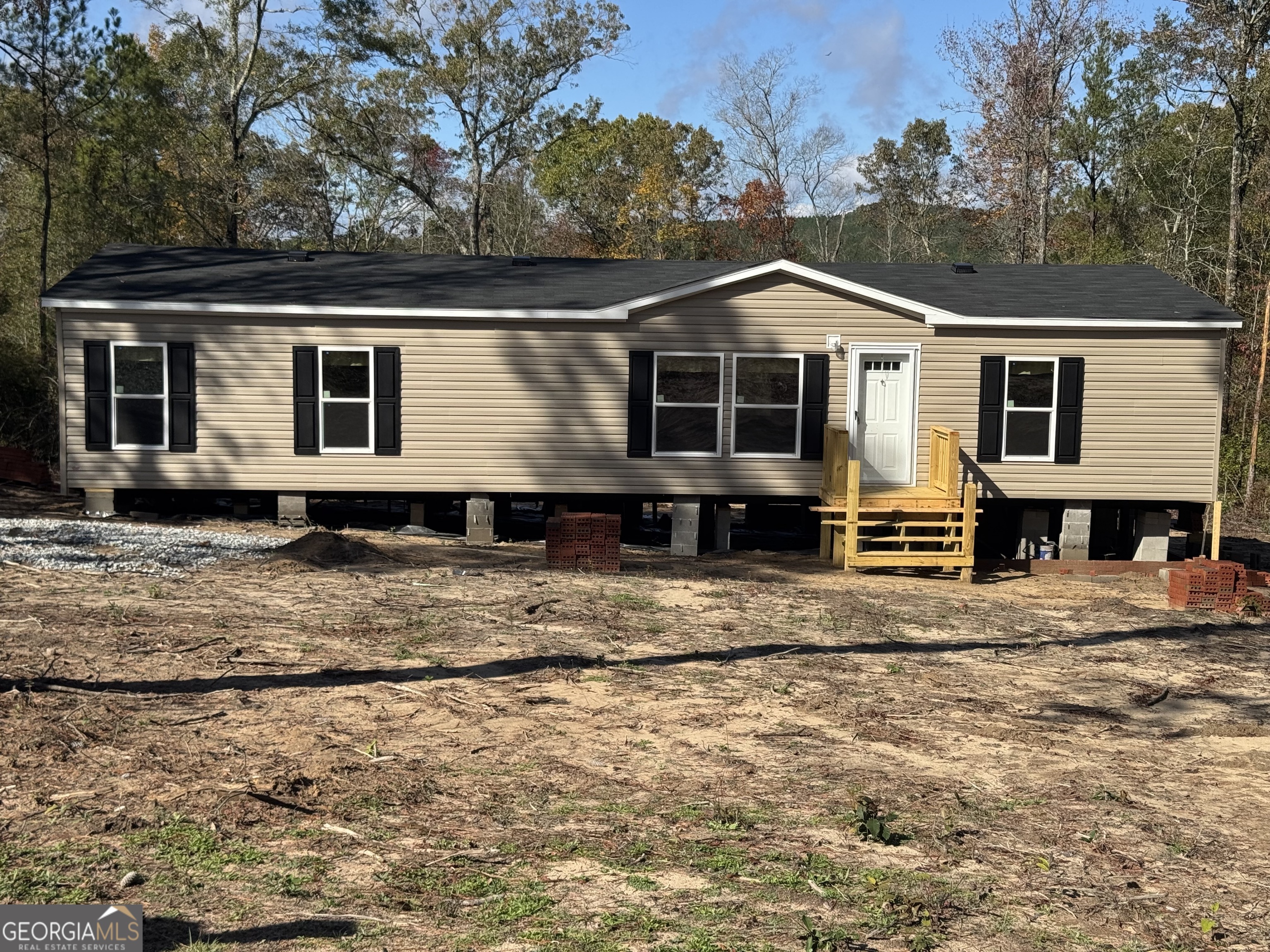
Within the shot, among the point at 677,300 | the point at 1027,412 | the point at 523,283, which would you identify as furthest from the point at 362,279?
the point at 1027,412

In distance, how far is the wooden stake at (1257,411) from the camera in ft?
77.8

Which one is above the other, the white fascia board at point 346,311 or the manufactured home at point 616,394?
the white fascia board at point 346,311

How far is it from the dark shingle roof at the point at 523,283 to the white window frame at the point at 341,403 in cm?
64

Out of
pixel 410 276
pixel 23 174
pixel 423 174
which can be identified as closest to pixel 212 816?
pixel 410 276

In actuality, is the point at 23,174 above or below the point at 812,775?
above

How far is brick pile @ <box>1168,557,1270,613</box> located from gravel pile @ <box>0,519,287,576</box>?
10.7 meters

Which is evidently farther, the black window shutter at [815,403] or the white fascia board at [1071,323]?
the black window shutter at [815,403]

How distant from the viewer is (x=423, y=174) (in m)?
41.2

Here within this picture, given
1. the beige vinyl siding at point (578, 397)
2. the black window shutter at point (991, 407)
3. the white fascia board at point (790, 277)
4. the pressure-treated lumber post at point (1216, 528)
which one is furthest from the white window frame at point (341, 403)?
the pressure-treated lumber post at point (1216, 528)

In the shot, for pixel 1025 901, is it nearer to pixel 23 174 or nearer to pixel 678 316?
pixel 678 316

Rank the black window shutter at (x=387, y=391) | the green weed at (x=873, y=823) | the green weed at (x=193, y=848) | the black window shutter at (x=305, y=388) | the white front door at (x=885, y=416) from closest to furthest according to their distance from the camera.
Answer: the green weed at (x=193, y=848) < the green weed at (x=873, y=823) < the black window shutter at (x=305, y=388) < the black window shutter at (x=387, y=391) < the white front door at (x=885, y=416)

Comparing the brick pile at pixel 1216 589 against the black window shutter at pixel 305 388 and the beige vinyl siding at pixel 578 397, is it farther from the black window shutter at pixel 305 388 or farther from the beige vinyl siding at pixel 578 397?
the black window shutter at pixel 305 388

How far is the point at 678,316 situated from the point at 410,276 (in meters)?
4.29

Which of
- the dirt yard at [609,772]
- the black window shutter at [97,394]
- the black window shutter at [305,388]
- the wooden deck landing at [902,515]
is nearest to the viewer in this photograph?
the dirt yard at [609,772]
